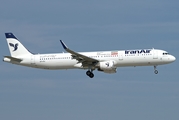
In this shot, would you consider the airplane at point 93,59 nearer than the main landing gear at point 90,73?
Yes

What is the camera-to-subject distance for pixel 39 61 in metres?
85.8

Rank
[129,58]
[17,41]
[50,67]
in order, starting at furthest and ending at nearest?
[17,41]
[50,67]
[129,58]

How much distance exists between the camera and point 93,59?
81125 mm

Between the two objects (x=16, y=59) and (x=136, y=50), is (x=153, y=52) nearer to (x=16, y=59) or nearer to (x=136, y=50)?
(x=136, y=50)

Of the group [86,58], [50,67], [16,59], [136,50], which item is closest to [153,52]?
[136,50]

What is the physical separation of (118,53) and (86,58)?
16.2 feet

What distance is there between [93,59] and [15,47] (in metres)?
16.4

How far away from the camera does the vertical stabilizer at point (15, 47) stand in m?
89.3

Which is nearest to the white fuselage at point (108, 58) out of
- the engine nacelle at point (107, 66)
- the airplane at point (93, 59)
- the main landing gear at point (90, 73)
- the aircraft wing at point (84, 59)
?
the airplane at point (93, 59)

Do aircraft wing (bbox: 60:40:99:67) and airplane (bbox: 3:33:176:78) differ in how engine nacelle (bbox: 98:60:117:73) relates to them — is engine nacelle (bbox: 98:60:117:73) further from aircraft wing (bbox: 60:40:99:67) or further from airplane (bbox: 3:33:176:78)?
aircraft wing (bbox: 60:40:99:67)

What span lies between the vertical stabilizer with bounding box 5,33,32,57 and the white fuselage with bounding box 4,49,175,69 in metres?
2.01

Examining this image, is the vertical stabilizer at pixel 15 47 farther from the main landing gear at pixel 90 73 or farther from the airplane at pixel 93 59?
the main landing gear at pixel 90 73

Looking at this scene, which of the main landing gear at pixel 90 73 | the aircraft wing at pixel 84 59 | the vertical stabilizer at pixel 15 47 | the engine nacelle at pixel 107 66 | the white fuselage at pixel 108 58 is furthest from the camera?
the vertical stabilizer at pixel 15 47

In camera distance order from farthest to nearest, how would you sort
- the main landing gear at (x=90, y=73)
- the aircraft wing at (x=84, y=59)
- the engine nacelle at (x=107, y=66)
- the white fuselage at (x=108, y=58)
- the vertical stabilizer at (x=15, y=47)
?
the vertical stabilizer at (x=15, y=47) < the main landing gear at (x=90, y=73) < the engine nacelle at (x=107, y=66) < the aircraft wing at (x=84, y=59) < the white fuselage at (x=108, y=58)
